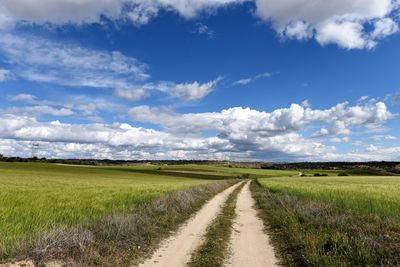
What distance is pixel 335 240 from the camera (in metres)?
11.0

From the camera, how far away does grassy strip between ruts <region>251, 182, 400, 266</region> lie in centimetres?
938

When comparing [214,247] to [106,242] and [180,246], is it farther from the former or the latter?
[106,242]

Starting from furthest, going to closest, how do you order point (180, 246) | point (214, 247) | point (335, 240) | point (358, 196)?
point (358, 196)
point (180, 246)
point (214, 247)
point (335, 240)

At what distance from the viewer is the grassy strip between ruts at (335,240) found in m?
9.38

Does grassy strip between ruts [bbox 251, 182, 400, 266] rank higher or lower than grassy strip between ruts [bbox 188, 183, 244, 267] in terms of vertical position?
higher

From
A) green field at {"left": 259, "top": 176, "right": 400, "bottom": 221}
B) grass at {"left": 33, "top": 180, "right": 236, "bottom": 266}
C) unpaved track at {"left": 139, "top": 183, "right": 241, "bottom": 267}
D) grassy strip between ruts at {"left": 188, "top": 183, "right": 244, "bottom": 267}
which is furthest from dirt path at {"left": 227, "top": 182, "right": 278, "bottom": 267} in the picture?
green field at {"left": 259, "top": 176, "right": 400, "bottom": 221}

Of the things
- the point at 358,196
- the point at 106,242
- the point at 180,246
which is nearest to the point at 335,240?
the point at 180,246

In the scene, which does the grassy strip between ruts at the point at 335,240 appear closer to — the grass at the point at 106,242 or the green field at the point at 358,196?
the green field at the point at 358,196

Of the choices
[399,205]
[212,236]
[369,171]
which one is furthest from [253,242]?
[369,171]

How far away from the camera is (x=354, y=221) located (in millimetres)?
14688

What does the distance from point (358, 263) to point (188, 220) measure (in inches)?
412

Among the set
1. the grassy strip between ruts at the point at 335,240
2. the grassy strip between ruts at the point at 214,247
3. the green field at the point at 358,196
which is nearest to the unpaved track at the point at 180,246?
the grassy strip between ruts at the point at 214,247

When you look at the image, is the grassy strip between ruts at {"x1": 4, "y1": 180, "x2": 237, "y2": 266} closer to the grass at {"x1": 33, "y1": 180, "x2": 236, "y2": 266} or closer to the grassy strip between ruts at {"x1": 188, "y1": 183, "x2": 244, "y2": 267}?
the grass at {"x1": 33, "y1": 180, "x2": 236, "y2": 266}

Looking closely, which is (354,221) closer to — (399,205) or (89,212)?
(399,205)
